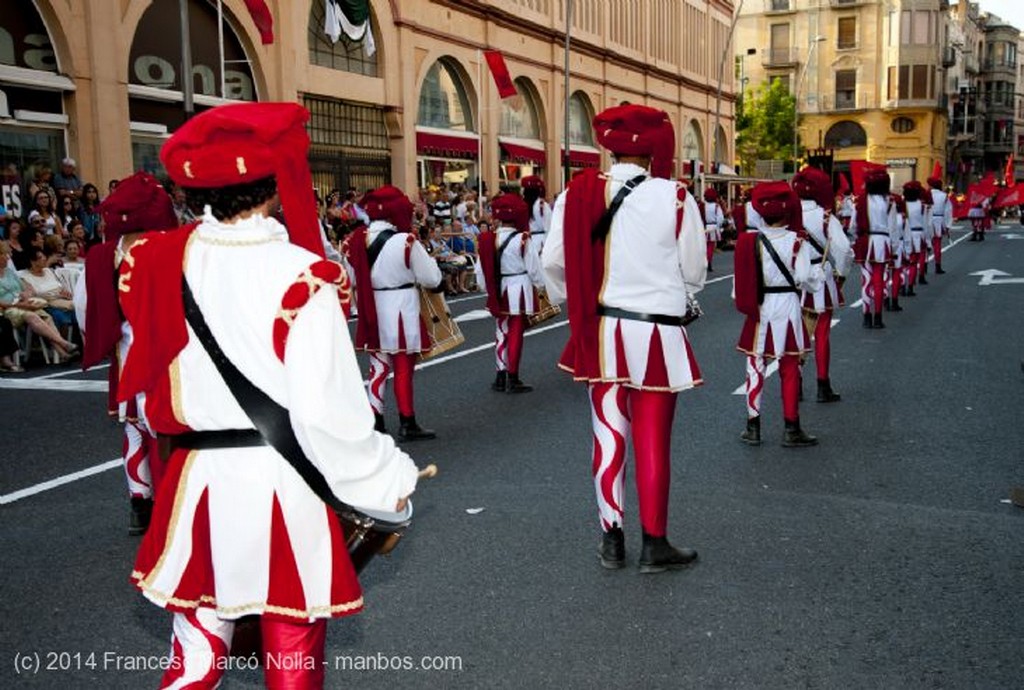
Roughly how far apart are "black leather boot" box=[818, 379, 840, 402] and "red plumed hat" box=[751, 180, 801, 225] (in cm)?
232

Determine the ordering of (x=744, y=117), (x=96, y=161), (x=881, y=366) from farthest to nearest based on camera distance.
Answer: (x=744, y=117) → (x=96, y=161) → (x=881, y=366)

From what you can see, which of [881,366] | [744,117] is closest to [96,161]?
[881,366]

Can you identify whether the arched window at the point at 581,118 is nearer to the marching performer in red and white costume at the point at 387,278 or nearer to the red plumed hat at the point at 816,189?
the red plumed hat at the point at 816,189

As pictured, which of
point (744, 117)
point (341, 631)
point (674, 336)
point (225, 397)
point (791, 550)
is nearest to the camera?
point (225, 397)

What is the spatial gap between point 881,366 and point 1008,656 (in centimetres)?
715

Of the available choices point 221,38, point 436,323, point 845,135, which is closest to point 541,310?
point 436,323

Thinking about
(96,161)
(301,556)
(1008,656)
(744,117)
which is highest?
(744,117)

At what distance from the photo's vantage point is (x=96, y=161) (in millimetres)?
18781

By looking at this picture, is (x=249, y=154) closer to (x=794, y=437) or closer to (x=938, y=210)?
(x=794, y=437)

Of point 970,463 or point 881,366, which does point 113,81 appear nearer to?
point 881,366

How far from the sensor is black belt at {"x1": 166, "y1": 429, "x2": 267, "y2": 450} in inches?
98.9

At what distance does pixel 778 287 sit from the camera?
280 inches

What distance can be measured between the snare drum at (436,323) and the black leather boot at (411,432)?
50cm

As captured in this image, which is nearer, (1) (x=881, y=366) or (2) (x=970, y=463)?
(2) (x=970, y=463)
